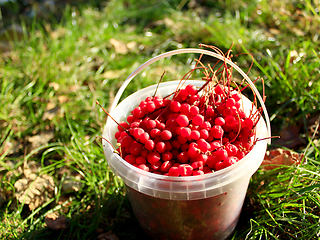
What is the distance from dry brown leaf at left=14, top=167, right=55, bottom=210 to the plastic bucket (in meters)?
0.64

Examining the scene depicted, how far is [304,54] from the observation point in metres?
1.95

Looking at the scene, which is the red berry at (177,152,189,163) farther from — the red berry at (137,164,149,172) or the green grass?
the green grass

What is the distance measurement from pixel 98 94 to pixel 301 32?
1.77m

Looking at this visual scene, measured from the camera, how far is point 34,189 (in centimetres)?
163

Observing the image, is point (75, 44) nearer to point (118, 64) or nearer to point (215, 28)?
point (118, 64)

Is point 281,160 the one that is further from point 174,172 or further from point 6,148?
point 6,148

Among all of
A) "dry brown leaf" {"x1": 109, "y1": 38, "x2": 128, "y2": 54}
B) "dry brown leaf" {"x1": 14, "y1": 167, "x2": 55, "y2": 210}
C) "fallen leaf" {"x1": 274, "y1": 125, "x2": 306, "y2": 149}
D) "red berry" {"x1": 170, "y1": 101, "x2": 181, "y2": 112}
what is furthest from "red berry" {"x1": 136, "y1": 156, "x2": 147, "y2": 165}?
"dry brown leaf" {"x1": 109, "y1": 38, "x2": 128, "y2": 54}

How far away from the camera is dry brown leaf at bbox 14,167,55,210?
5.23ft

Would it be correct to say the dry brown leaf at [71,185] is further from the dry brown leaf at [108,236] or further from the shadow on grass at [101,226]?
the dry brown leaf at [108,236]

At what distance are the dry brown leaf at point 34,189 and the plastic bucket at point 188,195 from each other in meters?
0.64

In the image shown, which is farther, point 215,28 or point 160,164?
point 215,28

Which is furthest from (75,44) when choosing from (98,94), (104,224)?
(104,224)

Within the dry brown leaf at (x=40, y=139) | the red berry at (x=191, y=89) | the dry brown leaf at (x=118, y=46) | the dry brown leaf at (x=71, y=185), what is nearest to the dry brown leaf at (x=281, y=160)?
the red berry at (x=191, y=89)

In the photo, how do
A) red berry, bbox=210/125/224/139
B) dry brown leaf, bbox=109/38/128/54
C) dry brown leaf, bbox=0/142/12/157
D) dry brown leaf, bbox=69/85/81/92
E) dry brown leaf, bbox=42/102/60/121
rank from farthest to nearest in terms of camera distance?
1. dry brown leaf, bbox=109/38/128/54
2. dry brown leaf, bbox=69/85/81/92
3. dry brown leaf, bbox=42/102/60/121
4. dry brown leaf, bbox=0/142/12/157
5. red berry, bbox=210/125/224/139
